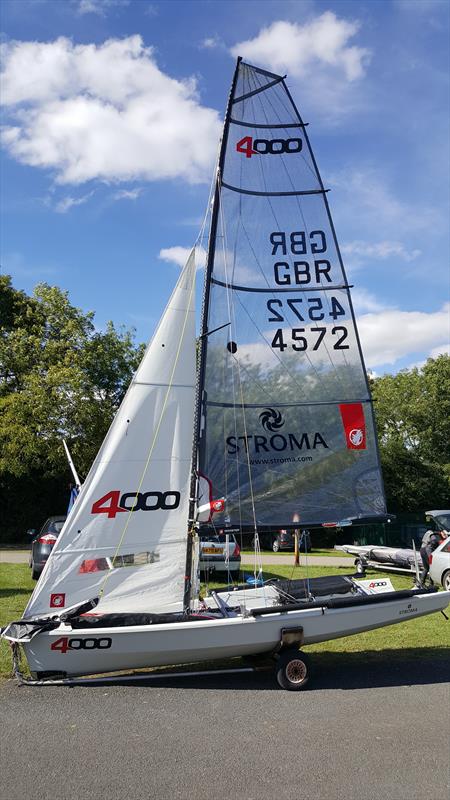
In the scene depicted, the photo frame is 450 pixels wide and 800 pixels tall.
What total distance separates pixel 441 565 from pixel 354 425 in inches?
266

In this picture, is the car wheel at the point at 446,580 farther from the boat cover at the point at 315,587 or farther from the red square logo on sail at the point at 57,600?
the red square logo on sail at the point at 57,600

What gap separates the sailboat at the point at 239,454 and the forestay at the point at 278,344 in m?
0.02

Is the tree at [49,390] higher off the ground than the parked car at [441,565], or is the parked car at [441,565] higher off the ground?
the tree at [49,390]

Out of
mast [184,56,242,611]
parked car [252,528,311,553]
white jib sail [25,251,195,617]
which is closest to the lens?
white jib sail [25,251,195,617]

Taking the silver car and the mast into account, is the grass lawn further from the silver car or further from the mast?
the silver car

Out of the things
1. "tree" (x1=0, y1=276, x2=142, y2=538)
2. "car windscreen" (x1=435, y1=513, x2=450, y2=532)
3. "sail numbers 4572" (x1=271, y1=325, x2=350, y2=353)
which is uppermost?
"tree" (x1=0, y1=276, x2=142, y2=538)

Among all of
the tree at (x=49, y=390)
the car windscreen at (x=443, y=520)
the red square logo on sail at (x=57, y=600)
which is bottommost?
the red square logo on sail at (x=57, y=600)

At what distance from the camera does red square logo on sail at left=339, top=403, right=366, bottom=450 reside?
7.94 metres

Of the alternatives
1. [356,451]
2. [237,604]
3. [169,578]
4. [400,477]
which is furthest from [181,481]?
[400,477]

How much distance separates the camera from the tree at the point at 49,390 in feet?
79.7

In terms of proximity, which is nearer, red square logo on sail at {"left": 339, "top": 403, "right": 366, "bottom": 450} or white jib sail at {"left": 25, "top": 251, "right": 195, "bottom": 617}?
white jib sail at {"left": 25, "top": 251, "right": 195, "bottom": 617}

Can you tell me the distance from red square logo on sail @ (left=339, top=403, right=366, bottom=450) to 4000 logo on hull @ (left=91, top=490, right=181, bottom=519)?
89.6 inches

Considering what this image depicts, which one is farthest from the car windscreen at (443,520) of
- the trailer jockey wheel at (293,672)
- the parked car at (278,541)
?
the trailer jockey wheel at (293,672)

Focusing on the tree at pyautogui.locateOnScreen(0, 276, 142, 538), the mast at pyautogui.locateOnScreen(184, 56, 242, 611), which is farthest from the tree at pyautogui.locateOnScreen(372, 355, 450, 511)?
the mast at pyautogui.locateOnScreen(184, 56, 242, 611)
